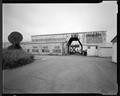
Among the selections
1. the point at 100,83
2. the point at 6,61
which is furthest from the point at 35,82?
the point at 6,61

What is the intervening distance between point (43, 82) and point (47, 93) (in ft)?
0.65

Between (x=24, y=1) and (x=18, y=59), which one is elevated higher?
(x=24, y=1)

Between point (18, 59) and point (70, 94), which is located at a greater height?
point (18, 59)

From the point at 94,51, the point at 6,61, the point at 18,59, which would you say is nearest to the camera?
the point at 6,61

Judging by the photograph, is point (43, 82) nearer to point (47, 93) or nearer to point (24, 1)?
point (47, 93)

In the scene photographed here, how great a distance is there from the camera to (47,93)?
3.29ft

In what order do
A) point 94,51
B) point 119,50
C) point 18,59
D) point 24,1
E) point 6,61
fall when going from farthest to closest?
1. point 94,51
2. point 18,59
3. point 6,61
4. point 24,1
5. point 119,50

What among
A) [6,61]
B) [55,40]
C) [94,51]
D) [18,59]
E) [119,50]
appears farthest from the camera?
[55,40]

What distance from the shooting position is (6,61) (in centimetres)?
182

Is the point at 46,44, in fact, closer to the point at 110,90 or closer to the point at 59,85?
the point at 59,85

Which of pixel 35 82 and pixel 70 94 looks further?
pixel 35 82

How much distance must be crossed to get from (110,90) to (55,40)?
4423 millimetres

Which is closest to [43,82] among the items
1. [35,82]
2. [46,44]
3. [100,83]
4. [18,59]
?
[35,82]

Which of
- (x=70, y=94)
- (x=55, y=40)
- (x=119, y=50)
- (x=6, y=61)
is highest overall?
(x=55, y=40)
